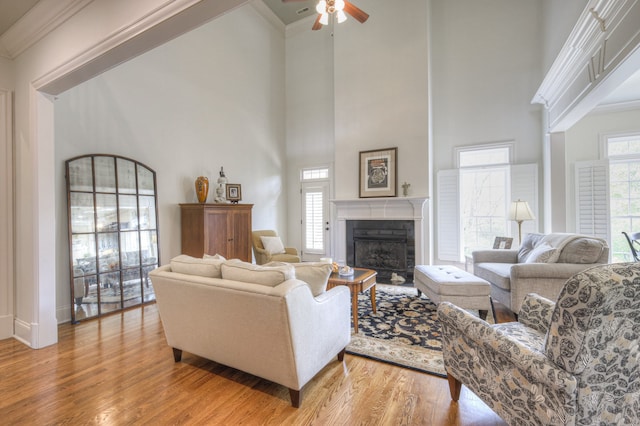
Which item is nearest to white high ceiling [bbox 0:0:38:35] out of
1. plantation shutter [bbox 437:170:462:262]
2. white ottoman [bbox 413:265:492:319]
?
white ottoman [bbox 413:265:492:319]

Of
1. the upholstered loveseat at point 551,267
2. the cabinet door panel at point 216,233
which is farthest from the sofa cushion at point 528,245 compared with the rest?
the cabinet door panel at point 216,233

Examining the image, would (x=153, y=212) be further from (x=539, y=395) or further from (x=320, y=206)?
(x=539, y=395)

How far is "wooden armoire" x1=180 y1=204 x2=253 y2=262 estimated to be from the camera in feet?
14.4

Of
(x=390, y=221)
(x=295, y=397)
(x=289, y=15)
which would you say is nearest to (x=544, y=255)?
(x=390, y=221)

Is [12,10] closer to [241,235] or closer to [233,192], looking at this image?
[233,192]

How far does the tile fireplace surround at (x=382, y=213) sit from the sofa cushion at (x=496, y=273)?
1215mm

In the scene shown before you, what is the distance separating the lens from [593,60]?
301cm

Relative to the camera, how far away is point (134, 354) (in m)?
2.58

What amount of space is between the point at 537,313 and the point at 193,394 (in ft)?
7.55

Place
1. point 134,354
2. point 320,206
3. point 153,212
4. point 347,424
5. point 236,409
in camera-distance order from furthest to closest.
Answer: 1. point 320,206
2. point 153,212
3. point 134,354
4. point 236,409
5. point 347,424

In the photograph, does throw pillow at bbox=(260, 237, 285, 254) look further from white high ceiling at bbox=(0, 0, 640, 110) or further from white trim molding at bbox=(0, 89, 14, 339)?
white high ceiling at bbox=(0, 0, 640, 110)

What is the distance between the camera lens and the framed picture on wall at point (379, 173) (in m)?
5.49

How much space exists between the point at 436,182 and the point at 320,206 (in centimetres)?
249

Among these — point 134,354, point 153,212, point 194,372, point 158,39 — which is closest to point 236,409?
point 194,372
